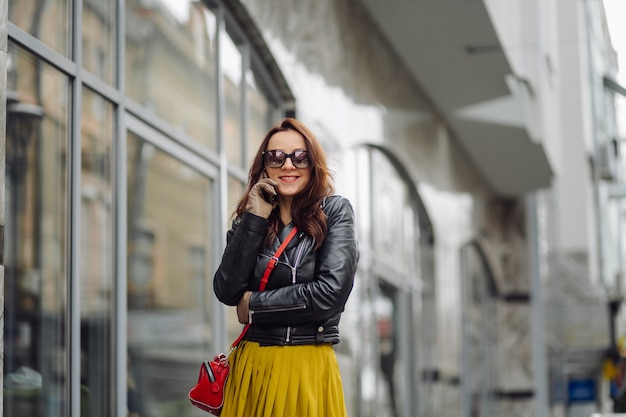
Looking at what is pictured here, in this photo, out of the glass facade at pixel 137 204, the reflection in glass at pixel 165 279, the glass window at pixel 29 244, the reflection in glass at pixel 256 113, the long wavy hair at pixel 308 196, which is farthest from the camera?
the glass window at pixel 29 244

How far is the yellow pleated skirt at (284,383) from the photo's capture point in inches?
143

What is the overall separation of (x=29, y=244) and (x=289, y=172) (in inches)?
283

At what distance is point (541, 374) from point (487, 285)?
2.01m

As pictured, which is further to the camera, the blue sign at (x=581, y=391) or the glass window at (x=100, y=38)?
the blue sign at (x=581, y=391)

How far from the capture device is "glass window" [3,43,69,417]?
8703mm

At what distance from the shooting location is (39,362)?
9008 millimetres

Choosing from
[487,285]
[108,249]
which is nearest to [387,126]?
[108,249]

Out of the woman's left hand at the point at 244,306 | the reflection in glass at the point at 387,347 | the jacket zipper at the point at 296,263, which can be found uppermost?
the jacket zipper at the point at 296,263

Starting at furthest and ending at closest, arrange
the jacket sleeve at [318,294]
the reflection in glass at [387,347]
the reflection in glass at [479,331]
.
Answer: the reflection in glass at [479,331] → the reflection in glass at [387,347] → the jacket sleeve at [318,294]

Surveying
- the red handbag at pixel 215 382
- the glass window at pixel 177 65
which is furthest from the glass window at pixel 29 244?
the red handbag at pixel 215 382

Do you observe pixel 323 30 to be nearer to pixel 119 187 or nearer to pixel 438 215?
pixel 119 187

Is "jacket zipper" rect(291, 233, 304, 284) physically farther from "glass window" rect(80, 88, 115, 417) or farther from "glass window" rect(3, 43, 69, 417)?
"glass window" rect(3, 43, 69, 417)

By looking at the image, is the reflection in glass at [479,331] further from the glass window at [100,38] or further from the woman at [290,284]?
the woman at [290,284]

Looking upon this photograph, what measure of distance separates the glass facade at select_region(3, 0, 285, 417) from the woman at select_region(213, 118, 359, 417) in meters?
1.56
